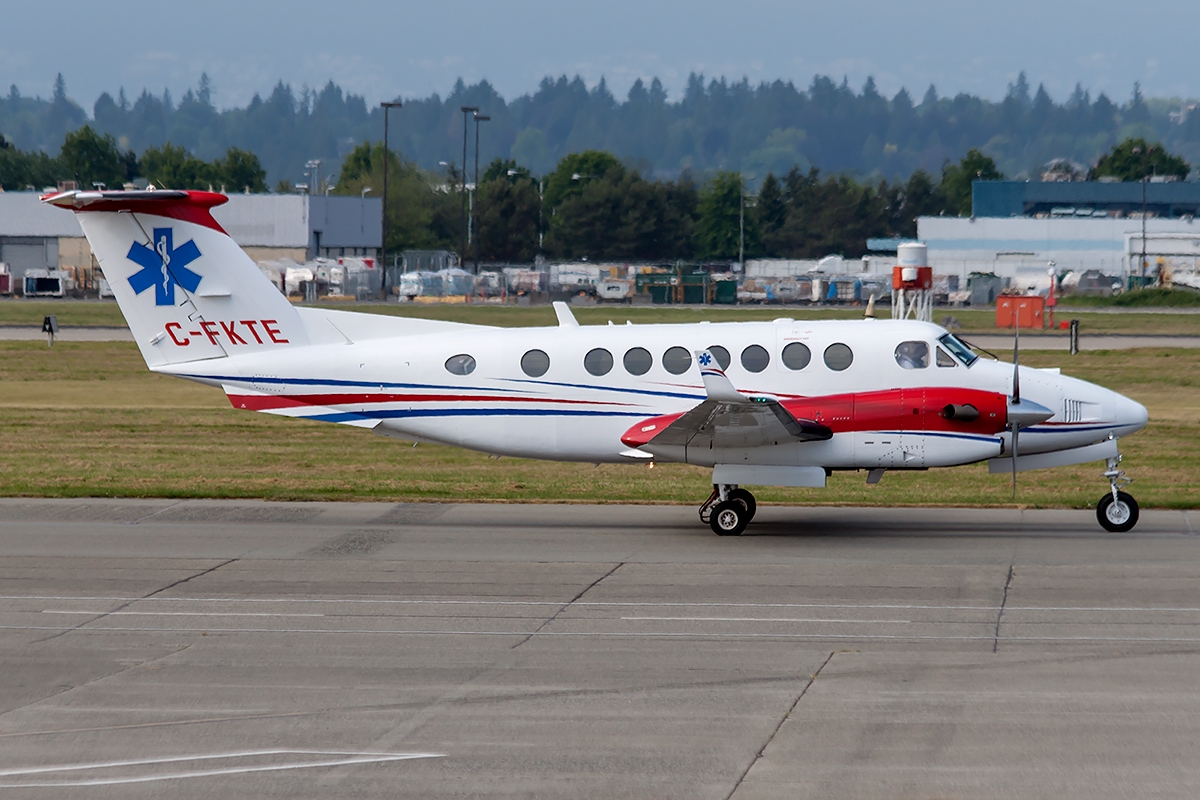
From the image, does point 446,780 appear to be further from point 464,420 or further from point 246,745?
point 464,420

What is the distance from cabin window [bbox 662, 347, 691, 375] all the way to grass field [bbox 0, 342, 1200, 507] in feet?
10.8

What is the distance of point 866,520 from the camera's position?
18.6 metres

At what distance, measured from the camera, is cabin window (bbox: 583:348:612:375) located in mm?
17609

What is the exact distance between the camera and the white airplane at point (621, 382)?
16891 millimetres

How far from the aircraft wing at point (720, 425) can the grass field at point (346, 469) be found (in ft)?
10.1

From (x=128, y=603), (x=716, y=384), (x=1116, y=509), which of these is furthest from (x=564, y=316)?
(x=1116, y=509)

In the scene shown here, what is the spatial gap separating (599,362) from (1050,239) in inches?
4082

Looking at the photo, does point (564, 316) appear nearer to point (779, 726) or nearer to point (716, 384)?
point (716, 384)

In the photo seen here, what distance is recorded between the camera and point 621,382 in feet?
57.6

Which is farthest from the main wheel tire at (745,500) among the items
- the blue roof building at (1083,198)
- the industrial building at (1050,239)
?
the blue roof building at (1083,198)

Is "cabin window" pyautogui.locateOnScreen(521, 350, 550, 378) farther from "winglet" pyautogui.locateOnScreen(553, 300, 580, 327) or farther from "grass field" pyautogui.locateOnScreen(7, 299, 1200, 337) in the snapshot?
"grass field" pyautogui.locateOnScreen(7, 299, 1200, 337)

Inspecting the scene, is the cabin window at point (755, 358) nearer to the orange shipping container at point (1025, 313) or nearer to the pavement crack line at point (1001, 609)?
the pavement crack line at point (1001, 609)

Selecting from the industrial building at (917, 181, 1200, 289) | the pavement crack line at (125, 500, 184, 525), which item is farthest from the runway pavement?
the industrial building at (917, 181, 1200, 289)

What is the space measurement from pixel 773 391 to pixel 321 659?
25.1ft
